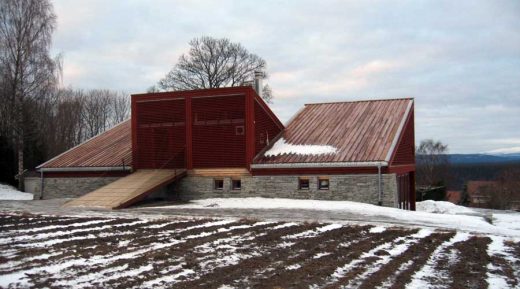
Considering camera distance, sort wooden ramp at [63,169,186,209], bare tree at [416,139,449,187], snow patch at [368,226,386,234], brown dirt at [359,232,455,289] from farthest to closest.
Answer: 1. bare tree at [416,139,449,187]
2. wooden ramp at [63,169,186,209]
3. snow patch at [368,226,386,234]
4. brown dirt at [359,232,455,289]

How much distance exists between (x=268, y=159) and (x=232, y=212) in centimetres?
565

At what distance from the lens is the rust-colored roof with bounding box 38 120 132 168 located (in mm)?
24312

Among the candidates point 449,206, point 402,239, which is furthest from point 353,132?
point 402,239

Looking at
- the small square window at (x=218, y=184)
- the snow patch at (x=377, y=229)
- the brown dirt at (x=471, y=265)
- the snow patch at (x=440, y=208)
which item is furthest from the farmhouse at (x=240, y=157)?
the brown dirt at (x=471, y=265)

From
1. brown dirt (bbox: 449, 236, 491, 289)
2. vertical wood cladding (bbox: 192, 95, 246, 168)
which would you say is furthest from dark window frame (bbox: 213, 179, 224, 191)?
brown dirt (bbox: 449, 236, 491, 289)

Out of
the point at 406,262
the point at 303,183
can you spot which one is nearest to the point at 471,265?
the point at 406,262

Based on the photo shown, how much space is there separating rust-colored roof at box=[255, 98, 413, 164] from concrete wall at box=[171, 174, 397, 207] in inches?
30.4

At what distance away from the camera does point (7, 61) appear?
30750mm

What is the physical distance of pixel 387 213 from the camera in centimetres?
1644

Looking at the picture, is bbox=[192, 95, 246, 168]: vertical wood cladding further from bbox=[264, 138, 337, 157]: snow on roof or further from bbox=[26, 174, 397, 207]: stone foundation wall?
bbox=[264, 138, 337, 157]: snow on roof

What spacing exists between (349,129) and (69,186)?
13.7 m

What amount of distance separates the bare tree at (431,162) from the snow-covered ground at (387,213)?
51.0 metres

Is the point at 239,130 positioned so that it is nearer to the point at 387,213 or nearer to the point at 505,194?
the point at 387,213

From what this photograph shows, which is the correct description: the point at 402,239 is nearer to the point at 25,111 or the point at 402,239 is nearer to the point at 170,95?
the point at 170,95
